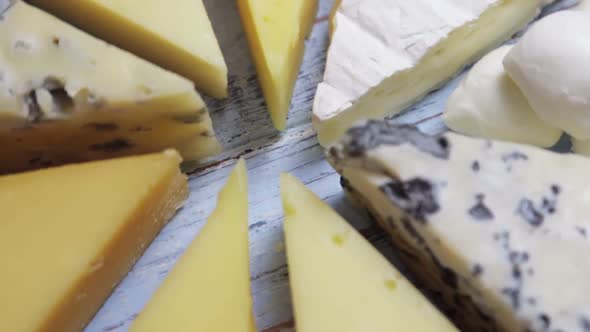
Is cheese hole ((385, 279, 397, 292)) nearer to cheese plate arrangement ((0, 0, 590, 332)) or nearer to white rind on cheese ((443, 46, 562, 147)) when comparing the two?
cheese plate arrangement ((0, 0, 590, 332))

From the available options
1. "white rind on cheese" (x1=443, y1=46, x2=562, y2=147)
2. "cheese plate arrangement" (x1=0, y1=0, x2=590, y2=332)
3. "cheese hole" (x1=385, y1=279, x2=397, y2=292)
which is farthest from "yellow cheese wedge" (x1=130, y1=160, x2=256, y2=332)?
"white rind on cheese" (x1=443, y1=46, x2=562, y2=147)

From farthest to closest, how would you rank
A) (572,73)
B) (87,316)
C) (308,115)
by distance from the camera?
(308,115)
(87,316)
(572,73)

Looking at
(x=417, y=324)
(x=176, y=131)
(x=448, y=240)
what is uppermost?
(x=176, y=131)

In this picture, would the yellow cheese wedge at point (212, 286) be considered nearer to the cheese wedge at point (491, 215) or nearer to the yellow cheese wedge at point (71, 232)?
the yellow cheese wedge at point (71, 232)

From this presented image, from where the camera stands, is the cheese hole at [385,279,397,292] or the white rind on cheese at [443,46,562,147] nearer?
the cheese hole at [385,279,397,292]

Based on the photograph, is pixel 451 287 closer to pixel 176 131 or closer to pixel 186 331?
pixel 186 331

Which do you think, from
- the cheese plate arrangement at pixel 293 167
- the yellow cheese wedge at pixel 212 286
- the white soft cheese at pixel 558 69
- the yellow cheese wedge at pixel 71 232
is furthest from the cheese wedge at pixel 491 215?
the yellow cheese wedge at pixel 71 232

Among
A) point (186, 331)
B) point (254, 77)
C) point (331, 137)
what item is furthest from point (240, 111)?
point (186, 331)

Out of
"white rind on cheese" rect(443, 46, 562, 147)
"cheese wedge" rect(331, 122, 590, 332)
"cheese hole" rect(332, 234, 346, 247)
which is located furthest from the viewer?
"white rind on cheese" rect(443, 46, 562, 147)

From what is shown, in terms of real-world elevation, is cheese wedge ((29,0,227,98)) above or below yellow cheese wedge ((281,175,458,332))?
above
